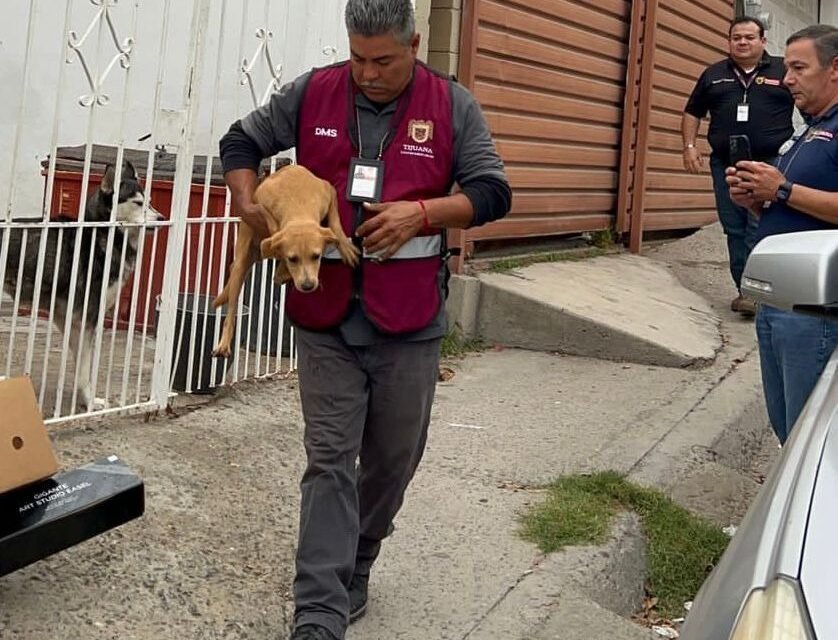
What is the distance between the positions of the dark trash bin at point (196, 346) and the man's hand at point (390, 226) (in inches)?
96.2

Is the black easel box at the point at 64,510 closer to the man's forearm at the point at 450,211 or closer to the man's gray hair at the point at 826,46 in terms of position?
the man's forearm at the point at 450,211

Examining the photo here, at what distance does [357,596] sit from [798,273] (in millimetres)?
1666

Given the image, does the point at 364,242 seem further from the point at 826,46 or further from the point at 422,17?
the point at 422,17

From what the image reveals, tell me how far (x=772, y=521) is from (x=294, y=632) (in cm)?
154

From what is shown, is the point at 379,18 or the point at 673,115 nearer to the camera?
the point at 379,18

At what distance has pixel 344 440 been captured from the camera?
3.10 m

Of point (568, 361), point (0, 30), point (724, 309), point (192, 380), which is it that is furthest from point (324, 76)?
point (724, 309)

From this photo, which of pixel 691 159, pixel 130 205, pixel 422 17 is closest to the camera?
pixel 130 205

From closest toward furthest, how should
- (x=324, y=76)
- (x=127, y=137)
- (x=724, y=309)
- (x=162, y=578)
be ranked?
1. (x=324, y=76)
2. (x=162, y=578)
3. (x=127, y=137)
4. (x=724, y=309)

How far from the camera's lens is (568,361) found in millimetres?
7090

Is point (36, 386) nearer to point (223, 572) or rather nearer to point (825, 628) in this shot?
point (223, 572)

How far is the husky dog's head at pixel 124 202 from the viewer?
4.84 metres

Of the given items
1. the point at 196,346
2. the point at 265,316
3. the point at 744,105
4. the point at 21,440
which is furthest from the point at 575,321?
the point at 21,440

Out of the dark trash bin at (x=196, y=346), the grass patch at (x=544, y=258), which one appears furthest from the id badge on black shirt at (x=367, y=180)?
the grass patch at (x=544, y=258)
